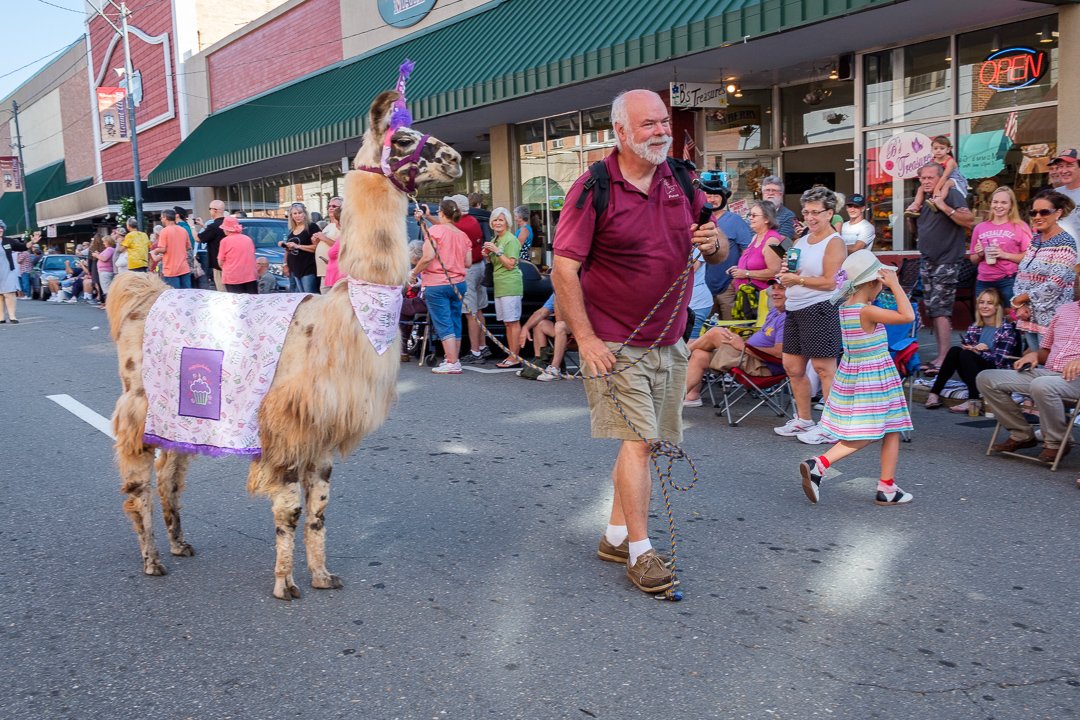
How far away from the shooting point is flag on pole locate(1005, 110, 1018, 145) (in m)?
11.2

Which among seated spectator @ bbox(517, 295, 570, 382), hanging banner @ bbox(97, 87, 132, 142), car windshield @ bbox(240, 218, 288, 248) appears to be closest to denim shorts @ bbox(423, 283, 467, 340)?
seated spectator @ bbox(517, 295, 570, 382)

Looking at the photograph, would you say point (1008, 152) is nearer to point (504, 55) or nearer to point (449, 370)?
point (449, 370)

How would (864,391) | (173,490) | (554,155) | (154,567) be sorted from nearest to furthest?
(154,567) → (173,490) → (864,391) → (554,155)

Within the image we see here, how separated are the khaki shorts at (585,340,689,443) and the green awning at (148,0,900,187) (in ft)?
22.8

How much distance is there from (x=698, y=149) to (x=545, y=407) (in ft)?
26.8

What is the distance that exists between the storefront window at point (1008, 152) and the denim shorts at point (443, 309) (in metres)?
6.64

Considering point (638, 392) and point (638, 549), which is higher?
point (638, 392)

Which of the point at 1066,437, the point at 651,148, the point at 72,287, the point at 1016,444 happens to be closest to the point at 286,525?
the point at 651,148

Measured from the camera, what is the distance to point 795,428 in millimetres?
7391

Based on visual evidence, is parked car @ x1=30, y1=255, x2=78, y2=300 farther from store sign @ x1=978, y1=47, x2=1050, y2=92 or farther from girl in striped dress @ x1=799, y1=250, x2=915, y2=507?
girl in striped dress @ x1=799, y1=250, x2=915, y2=507

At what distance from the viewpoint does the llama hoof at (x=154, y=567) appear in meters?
4.55

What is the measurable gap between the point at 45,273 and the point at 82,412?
2475 cm

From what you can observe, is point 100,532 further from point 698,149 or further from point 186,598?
point 698,149

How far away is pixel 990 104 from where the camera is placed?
11523 mm
